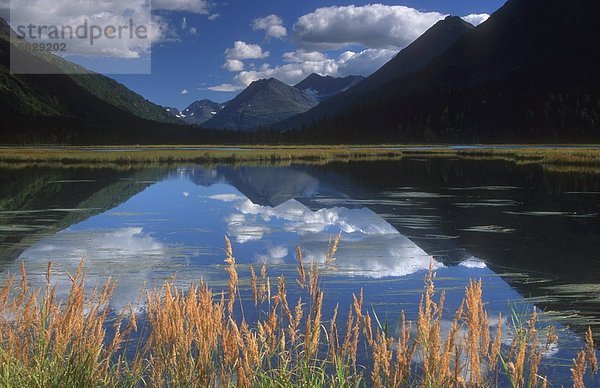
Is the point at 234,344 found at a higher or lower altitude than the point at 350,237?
higher

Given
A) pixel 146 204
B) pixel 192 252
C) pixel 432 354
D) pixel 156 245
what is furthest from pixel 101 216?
pixel 432 354

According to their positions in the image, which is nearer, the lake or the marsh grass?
the marsh grass

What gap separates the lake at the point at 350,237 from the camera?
1170 cm

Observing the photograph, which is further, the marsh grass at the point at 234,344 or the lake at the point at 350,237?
the lake at the point at 350,237

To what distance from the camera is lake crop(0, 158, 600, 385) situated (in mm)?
11703

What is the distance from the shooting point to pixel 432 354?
4730mm

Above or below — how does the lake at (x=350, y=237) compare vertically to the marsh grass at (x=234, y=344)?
below

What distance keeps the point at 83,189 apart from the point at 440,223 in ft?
70.0

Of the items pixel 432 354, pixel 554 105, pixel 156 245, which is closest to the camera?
pixel 432 354

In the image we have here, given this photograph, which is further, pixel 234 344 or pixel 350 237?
pixel 350 237

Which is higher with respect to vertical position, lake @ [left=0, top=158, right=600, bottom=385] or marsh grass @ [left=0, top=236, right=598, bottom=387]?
marsh grass @ [left=0, top=236, right=598, bottom=387]

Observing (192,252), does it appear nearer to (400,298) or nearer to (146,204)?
(400,298)

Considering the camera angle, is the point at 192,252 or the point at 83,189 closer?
the point at 192,252

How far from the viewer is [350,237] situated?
62.5ft
